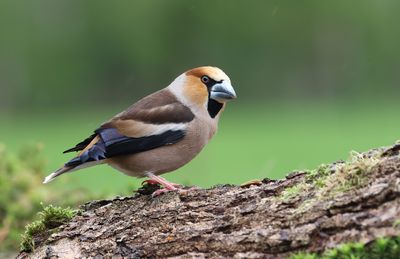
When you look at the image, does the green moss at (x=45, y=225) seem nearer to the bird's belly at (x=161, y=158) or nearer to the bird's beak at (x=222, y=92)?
the bird's belly at (x=161, y=158)

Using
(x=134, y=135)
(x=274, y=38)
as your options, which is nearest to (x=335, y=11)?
(x=274, y=38)

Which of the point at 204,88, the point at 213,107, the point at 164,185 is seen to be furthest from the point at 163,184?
the point at 204,88

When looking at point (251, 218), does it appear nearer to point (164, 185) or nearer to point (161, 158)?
point (164, 185)

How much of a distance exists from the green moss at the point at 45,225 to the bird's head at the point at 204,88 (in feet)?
4.55

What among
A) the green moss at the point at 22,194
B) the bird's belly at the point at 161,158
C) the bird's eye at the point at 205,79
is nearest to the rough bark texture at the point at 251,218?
the bird's belly at the point at 161,158

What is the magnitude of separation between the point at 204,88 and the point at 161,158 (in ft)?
2.33

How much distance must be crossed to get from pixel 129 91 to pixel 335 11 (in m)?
15.6

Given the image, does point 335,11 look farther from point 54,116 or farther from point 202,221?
point 202,221

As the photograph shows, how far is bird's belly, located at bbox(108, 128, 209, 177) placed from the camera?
7.17 meters

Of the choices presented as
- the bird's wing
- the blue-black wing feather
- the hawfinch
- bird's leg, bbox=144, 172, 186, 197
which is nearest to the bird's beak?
the hawfinch

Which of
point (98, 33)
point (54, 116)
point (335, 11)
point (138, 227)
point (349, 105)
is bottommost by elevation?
point (138, 227)

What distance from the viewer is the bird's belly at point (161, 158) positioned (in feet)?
23.5

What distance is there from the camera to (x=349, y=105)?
4353cm

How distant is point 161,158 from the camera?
7.20m
